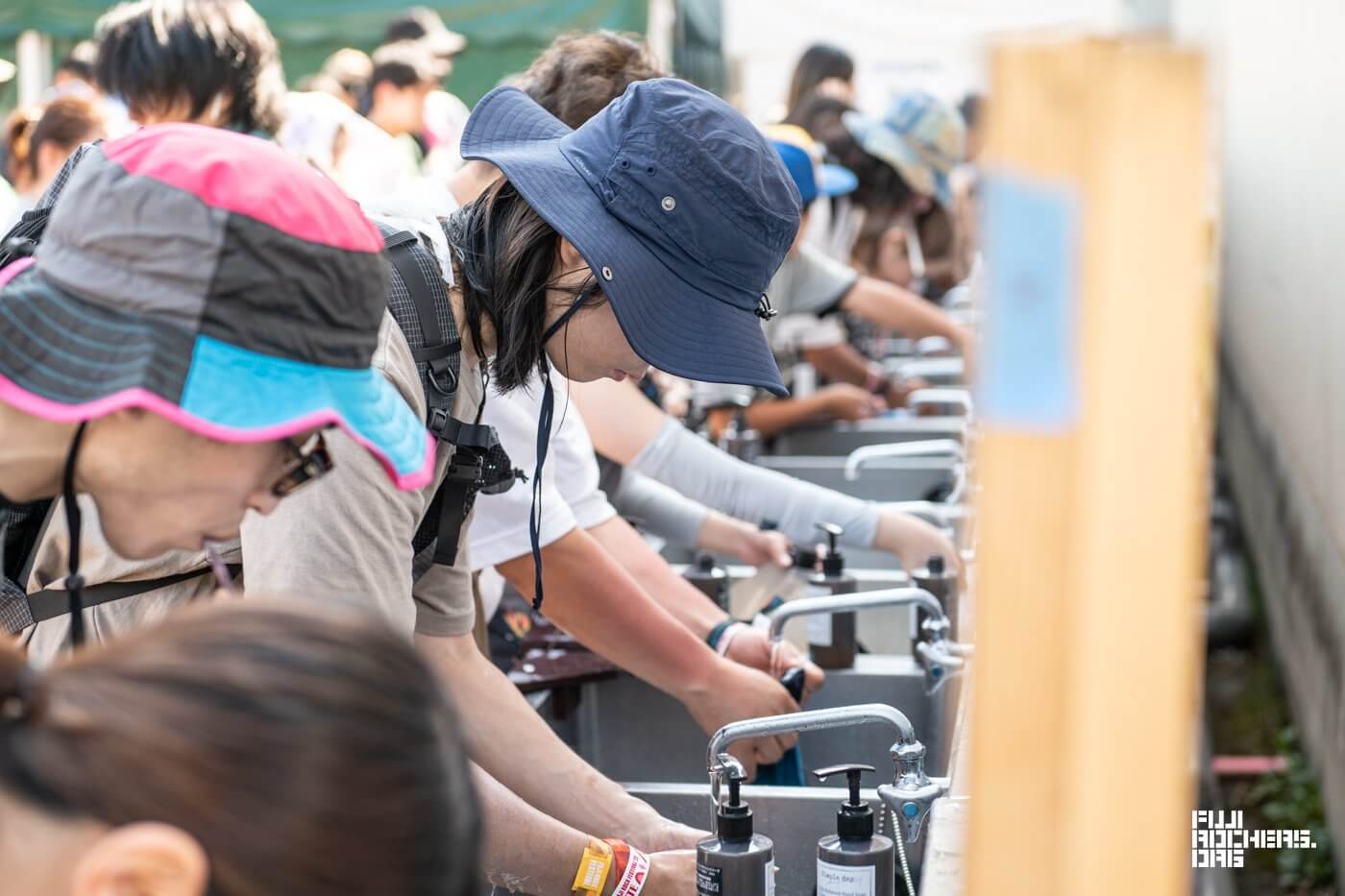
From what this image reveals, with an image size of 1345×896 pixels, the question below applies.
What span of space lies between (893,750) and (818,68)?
5.77m

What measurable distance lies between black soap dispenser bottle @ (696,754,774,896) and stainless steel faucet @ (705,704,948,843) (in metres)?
0.06

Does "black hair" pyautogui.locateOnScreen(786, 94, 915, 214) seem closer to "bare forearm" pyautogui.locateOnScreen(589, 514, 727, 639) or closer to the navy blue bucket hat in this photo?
"bare forearm" pyautogui.locateOnScreen(589, 514, 727, 639)

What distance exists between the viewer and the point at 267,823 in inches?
37.5

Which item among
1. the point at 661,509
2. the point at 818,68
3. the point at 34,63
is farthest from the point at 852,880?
the point at 34,63

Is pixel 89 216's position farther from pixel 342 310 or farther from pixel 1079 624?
pixel 1079 624

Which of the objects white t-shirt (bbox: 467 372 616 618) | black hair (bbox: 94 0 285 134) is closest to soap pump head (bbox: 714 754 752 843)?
white t-shirt (bbox: 467 372 616 618)

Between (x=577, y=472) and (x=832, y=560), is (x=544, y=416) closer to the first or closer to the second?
(x=577, y=472)

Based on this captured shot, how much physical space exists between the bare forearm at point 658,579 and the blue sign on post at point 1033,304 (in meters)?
2.32

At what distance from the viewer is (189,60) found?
3.20m

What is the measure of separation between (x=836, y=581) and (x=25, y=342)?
6.96 ft

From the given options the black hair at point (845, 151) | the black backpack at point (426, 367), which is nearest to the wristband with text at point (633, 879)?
the black backpack at point (426, 367)

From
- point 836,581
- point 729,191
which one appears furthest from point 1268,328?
point 729,191

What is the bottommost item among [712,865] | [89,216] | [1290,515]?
[1290,515]

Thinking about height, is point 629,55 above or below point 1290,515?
above
